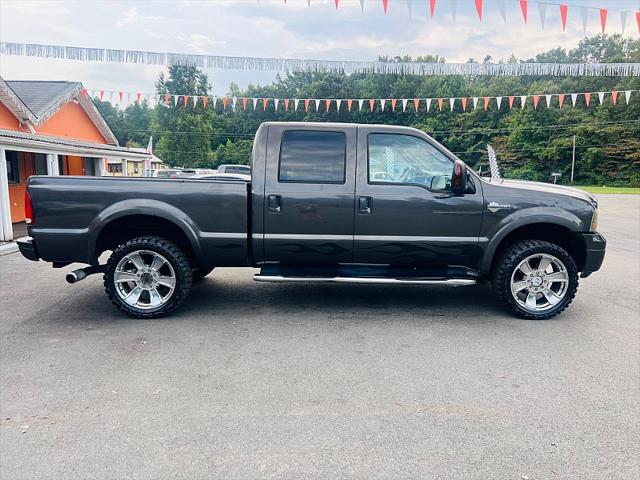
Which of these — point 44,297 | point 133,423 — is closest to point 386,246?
point 133,423

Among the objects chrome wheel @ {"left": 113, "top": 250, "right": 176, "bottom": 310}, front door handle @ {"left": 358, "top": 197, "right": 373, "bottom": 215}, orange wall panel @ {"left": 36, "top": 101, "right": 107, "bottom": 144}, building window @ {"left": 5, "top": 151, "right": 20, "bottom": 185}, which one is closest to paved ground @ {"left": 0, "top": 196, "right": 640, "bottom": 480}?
chrome wheel @ {"left": 113, "top": 250, "right": 176, "bottom": 310}

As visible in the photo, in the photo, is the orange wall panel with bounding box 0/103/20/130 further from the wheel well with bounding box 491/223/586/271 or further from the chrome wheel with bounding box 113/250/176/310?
the wheel well with bounding box 491/223/586/271

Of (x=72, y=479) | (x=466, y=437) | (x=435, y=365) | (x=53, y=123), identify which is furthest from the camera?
(x=53, y=123)

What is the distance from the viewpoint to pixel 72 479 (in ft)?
7.56

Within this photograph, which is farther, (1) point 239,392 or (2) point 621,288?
(2) point 621,288

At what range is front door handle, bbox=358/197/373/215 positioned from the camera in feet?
15.6

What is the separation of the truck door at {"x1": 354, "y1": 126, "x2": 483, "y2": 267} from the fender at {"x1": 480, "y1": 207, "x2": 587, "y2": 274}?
17cm

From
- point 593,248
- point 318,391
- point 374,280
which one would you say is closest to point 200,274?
point 374,280

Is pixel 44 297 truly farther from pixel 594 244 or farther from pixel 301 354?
A: pixel 594 244

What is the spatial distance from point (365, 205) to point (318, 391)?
2141mm

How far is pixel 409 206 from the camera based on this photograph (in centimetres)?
475

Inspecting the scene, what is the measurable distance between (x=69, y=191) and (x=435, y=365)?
396 centimetres

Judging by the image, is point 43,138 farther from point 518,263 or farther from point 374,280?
point 518,263

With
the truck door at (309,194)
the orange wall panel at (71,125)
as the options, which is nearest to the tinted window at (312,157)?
the truck door at (309,194)
